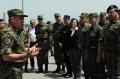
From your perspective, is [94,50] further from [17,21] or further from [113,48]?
[17,21]

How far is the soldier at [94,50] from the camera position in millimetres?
8680

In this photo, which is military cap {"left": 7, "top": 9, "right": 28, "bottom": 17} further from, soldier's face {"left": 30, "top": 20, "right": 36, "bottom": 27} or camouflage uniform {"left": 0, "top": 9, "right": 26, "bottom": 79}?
soldier's face {"left": 30, "top": 20, "right": 36, "bottom": 27}

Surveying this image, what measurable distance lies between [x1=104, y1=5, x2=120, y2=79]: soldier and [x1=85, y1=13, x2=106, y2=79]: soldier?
0.79 metres

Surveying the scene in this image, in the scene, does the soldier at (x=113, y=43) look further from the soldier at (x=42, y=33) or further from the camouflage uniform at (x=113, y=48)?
the soldier at (x=42, y=33)

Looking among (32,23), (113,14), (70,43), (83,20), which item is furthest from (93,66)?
(32,23)

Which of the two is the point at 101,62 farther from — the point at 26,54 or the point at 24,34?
the point at 26,54

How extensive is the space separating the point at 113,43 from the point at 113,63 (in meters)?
0.38

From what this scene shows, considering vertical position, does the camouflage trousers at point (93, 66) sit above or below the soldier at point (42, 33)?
below

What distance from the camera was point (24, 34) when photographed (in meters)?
6.66

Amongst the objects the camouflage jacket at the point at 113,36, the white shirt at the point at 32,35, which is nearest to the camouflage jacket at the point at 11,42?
the camouflage jacket at the point at 113,36

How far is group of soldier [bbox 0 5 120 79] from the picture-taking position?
6129 millimetres

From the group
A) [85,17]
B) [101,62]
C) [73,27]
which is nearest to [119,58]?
[101,62]

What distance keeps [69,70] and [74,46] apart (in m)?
1.09

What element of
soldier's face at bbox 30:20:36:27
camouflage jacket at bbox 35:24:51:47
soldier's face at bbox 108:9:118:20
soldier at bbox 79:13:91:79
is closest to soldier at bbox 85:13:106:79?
soldier at bbox 79:13:91:79
